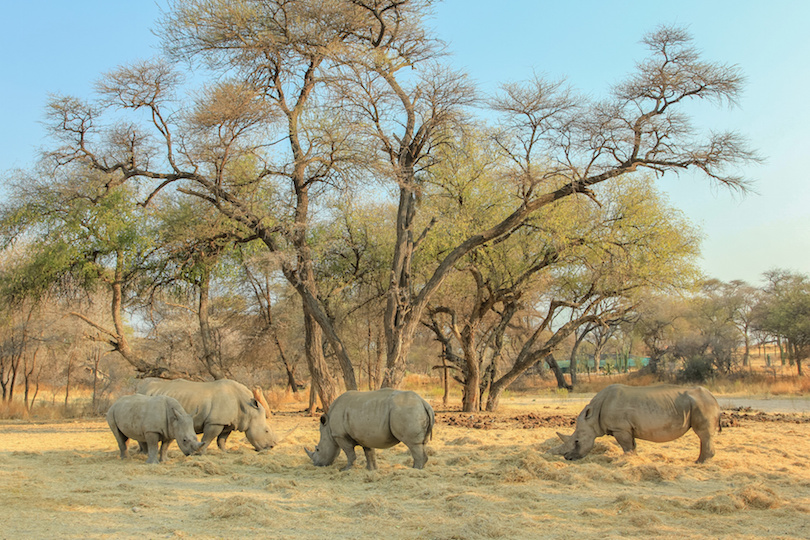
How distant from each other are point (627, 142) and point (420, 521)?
11310 mm

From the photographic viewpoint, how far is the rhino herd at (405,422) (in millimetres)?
9078

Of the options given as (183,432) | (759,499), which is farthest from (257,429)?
(759,499)

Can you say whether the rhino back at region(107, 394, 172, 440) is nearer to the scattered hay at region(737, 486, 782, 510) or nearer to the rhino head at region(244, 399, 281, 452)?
the rhino head at region(244, 399, 281, 452)

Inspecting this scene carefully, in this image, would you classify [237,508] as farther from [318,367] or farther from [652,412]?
[318,367]

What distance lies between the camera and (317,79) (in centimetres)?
1703

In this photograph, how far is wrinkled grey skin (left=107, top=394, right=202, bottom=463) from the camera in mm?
10000

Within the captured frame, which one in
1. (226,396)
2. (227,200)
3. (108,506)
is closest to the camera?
(108,506)

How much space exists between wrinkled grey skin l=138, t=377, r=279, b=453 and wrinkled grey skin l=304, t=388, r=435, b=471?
2258 millimetres

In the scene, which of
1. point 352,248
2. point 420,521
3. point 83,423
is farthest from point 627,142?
point 83,423

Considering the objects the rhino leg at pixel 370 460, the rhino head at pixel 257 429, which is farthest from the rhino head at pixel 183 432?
the rhino leg at pixel 370 460

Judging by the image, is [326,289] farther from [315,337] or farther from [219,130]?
[219,130]

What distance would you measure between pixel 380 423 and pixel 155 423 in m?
3.72

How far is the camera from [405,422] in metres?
8.90

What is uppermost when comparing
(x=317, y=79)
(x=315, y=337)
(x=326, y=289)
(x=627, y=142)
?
(x=317, y=79)
